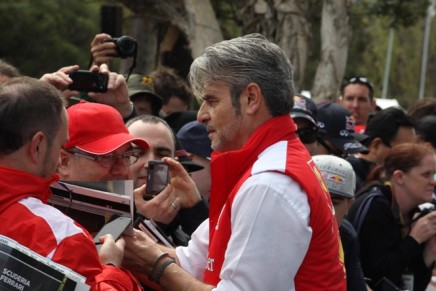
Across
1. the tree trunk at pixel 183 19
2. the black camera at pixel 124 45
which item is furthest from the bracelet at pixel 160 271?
the tree trunk at pixel 183 19

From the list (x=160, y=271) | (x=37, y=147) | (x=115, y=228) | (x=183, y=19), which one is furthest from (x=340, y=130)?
(x=183, y=19)

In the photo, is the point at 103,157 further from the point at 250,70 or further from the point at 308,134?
the point at 308,134

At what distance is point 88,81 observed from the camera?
17.7 ft

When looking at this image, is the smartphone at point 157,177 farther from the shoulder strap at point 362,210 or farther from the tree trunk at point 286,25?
the tree trunk at point 286,25

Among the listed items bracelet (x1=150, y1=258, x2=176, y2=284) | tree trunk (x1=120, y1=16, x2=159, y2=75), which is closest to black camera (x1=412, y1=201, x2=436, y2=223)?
bracelet (x1=150, y1=258, x2=176, y2=284)

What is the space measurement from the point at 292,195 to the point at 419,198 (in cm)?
344

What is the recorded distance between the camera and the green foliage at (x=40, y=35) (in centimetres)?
3341

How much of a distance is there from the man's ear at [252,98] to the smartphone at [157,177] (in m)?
1.03

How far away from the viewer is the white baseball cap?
18.6ft

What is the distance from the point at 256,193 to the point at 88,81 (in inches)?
83.6

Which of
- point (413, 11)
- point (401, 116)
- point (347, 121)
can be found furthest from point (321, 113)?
point (413, 11)

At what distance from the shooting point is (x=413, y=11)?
17844 millimetres

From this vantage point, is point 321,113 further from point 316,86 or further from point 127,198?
point 316,86

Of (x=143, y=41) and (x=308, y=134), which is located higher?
(x=308, y=134)
